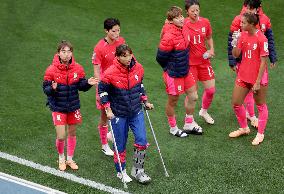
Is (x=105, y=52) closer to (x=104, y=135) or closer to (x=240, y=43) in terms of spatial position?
(x=104, y=135)

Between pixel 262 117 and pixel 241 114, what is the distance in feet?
1.25

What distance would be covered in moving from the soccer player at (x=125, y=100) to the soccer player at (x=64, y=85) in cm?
31

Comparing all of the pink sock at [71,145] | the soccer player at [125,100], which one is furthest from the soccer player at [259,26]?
the pink sock at [71,145]

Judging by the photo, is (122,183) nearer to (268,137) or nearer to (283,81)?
(268,137)

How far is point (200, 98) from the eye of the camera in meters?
12.1

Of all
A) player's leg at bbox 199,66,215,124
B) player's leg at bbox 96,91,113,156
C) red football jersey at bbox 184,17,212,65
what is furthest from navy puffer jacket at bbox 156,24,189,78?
player's leg at bbox 96,91,113,156

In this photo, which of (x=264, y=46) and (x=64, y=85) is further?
(x=264, y=46)

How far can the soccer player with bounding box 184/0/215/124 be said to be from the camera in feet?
33.3

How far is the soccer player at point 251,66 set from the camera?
9.34 metres

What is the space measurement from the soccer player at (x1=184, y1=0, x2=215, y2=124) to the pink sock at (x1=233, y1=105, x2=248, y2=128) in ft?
2.59

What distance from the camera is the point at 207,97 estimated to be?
1084cm

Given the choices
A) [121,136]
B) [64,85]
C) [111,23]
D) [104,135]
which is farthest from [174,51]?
[64,85]

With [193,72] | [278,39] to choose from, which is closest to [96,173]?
[193,72]

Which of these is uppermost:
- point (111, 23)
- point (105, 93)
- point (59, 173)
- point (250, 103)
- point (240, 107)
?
point (111, 23)
